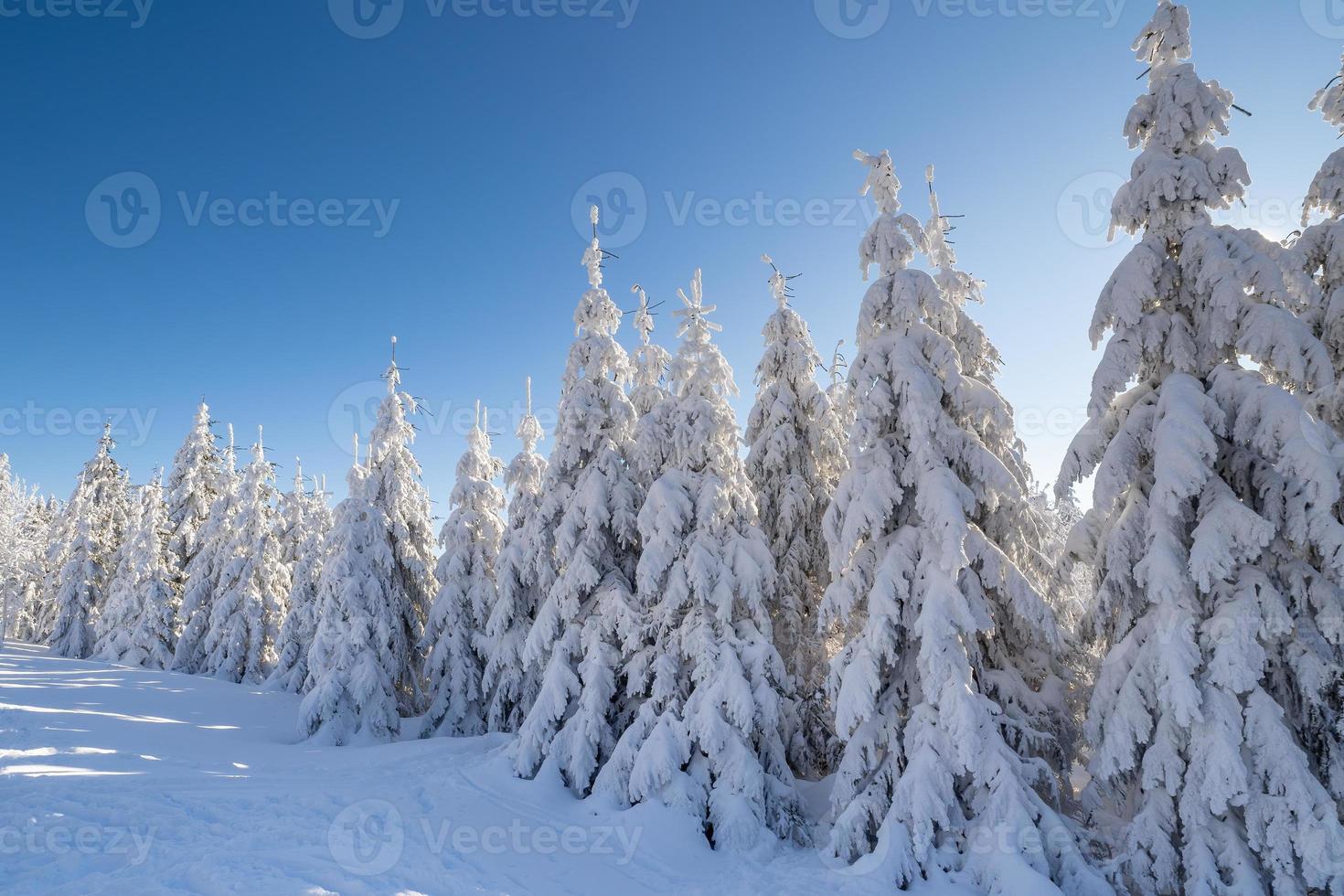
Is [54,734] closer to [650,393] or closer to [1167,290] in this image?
[650,393]

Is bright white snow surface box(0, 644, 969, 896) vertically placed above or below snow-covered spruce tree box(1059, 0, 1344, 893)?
below

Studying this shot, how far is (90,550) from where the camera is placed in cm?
3747

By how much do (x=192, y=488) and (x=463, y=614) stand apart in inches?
998

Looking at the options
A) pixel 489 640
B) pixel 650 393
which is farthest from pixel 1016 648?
pixel 489 640

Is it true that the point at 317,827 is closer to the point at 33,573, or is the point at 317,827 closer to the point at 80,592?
the point at 80,592

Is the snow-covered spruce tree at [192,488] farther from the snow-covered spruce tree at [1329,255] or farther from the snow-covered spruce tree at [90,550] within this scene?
the snow-covered spruce tree at [1329,255]

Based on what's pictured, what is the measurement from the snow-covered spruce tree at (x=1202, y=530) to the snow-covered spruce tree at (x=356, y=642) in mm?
20279

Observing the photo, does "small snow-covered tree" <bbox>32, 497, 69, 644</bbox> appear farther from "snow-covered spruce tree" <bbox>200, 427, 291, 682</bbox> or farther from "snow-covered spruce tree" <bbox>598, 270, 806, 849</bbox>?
"snow-covered spruce tree" <bbox>598, 270, 806, 849</bbox>

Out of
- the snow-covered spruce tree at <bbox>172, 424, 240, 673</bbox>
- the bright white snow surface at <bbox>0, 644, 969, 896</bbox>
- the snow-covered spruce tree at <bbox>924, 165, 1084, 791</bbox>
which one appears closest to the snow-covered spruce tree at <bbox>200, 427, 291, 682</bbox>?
the snow-covered spruce tree at <bbox>172, 424, 240, 673</bbox>

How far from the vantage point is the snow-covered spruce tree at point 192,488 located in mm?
34844

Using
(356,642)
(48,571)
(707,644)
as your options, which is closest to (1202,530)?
(707,644)

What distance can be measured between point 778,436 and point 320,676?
17450 mm

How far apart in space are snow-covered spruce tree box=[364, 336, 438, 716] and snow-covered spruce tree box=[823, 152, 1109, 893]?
1735 centimetres

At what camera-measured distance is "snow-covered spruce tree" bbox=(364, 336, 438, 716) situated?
76.0 ft
